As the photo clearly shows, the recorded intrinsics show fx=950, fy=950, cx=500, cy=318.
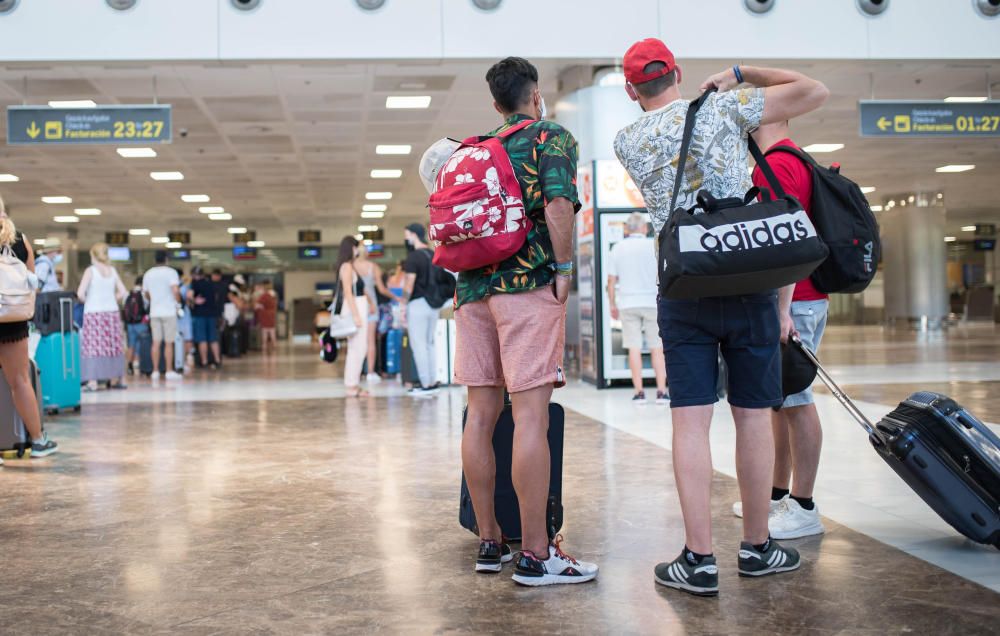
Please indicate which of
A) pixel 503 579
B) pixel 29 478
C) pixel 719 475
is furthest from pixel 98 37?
pixel 503 579

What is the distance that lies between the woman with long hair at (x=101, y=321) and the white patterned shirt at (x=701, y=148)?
28.2 ft

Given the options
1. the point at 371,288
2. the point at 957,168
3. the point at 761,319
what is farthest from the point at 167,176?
the point at 761,319

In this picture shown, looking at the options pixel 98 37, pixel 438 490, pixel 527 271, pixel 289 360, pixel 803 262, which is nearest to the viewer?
pixel 803 262

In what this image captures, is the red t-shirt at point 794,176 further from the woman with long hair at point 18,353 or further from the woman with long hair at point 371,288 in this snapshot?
the woman with long hair at point 371,288

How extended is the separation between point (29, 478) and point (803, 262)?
399 centimetres

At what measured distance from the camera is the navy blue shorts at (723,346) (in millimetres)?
2605

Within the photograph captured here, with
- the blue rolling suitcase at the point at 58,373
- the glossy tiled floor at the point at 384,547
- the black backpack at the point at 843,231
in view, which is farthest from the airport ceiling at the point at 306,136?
the black backpack at the point at 843,231

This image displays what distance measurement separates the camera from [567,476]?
4.50m

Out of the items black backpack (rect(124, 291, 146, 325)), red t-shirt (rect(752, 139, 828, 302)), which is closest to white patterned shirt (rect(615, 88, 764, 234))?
red t-shirt (rect(752, 139, 828, 302))

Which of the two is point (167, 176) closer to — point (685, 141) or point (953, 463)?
point (685, 141)

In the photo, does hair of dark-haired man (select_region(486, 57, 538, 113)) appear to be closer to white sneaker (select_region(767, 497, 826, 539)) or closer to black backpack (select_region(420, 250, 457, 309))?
white sneaker (select_region(767, 497, 826, 539))

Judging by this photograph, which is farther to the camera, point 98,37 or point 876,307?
point 876,307

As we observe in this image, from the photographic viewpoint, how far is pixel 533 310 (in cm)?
269

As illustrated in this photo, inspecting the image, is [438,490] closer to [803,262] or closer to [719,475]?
[719,475]
